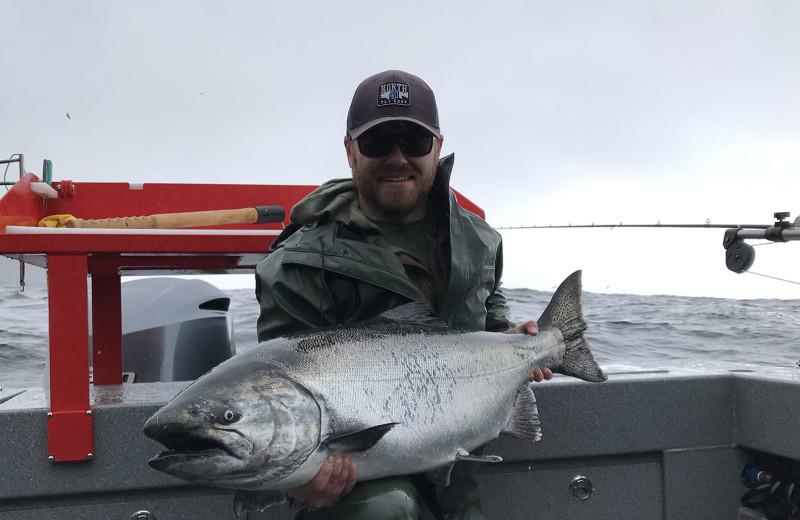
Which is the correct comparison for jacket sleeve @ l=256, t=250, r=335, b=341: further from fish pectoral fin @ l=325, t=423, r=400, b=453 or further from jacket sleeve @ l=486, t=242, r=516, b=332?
jacket sleeve @ l=486, t=242, r=516, b=332

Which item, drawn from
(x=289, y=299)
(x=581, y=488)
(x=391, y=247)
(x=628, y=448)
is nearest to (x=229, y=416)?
(x=289, y=299)

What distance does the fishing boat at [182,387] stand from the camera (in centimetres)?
299

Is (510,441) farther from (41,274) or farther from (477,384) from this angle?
(41,274)

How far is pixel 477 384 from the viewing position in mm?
2723

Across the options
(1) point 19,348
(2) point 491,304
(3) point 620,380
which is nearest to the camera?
(2) point 491,304

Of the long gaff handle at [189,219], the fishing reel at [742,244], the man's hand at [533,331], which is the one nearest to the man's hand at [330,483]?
the man's hand at [533,331]

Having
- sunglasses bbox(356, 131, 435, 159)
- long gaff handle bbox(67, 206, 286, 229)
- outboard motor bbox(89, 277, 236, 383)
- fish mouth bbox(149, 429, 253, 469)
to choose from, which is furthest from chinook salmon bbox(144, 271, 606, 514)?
outboard motor bbox(89, 277, 236, 383)

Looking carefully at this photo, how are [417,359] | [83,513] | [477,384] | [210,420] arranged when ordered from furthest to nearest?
[83,513], [477,384], [417,359], [210,420]

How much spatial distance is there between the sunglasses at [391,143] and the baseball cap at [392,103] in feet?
0.16

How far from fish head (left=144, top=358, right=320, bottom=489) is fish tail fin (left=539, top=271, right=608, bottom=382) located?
146cm

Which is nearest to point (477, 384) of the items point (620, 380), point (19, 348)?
point (620, 380)

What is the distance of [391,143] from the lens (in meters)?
3.12

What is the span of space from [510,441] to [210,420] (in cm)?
212

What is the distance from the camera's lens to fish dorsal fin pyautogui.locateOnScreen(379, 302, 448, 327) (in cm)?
269
